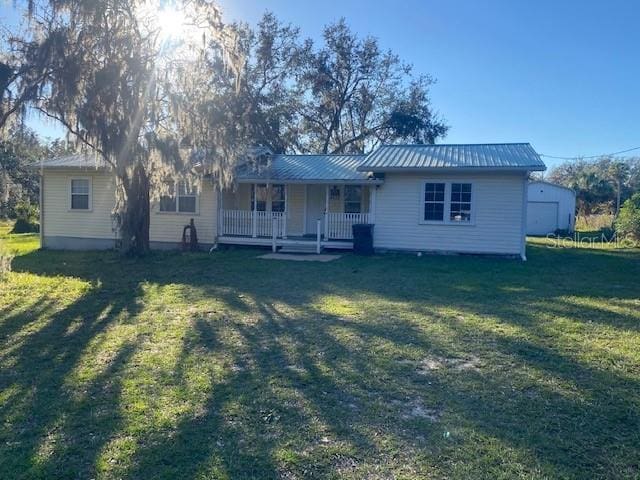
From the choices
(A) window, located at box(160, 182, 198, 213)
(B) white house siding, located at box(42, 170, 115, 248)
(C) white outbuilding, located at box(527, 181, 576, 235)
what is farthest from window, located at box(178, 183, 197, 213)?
(C) white outbuilding, located at box(527, 181, 576, 235)

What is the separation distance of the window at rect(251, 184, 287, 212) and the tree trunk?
14.6ft

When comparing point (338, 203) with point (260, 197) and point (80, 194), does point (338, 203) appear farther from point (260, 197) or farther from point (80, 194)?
point (80, 194)

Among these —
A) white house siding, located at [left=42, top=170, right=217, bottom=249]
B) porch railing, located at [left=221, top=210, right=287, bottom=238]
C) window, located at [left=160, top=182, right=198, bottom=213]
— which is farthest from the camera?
window, located at [left=160, top=182, right=198, bottom=213]

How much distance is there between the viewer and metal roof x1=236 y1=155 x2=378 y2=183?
15.6m

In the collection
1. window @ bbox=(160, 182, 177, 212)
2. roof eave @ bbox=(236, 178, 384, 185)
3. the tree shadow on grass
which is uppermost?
roof eave @ bbox=(236, 178, 384, 185)

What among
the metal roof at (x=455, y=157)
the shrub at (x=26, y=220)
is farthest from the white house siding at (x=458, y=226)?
the shrub at (x=26, y=220)

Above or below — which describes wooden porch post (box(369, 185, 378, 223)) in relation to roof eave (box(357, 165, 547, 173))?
below

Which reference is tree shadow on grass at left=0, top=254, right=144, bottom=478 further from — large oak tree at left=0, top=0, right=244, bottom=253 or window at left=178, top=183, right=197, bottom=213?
window at left=178, top=183, right=197, bottom=213

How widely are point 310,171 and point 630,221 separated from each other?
13.0 meters

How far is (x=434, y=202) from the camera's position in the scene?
14.9m

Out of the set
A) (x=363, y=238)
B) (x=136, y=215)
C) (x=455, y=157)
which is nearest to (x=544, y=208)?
(x=455, y=157)

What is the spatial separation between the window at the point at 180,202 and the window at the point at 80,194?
8.72 feet

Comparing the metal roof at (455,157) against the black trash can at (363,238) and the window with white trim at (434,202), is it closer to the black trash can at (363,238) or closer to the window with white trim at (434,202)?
the window with white trim at (434,202)

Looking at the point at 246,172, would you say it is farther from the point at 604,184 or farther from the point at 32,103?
the point at 604,184
